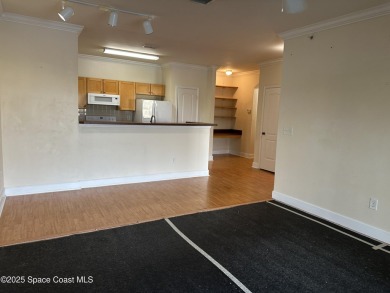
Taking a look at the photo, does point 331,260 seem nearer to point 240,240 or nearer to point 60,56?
point 240,240

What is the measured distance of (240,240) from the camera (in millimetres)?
2883

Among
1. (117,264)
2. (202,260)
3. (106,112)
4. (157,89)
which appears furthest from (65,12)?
(157,89)

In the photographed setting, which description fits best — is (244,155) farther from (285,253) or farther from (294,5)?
(294,5)

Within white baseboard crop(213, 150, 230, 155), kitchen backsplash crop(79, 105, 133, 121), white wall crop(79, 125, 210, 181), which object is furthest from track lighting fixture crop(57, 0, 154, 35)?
white baseboard crop(213, 150, 230, 155)

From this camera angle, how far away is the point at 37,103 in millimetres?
4000

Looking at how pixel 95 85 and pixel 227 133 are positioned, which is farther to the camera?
pixel 227 133

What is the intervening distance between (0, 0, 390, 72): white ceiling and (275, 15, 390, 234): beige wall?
0.37 m

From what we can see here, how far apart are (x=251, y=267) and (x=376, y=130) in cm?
211

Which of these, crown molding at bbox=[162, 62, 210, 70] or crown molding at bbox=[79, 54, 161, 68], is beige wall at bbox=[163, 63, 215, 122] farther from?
crown molding at bbox=[79, 54, 161, 68]

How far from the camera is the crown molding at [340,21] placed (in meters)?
2.95

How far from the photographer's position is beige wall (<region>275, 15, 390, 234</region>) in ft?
9.91

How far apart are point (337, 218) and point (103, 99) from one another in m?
5.40

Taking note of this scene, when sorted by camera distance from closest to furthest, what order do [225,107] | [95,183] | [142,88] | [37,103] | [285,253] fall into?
1. [285,253]
2. [37,103]
3. [95,183]
4. [142,88]
5. [225,107]

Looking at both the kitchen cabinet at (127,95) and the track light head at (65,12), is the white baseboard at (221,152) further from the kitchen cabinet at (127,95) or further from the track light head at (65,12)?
the track light head at (65,12)
